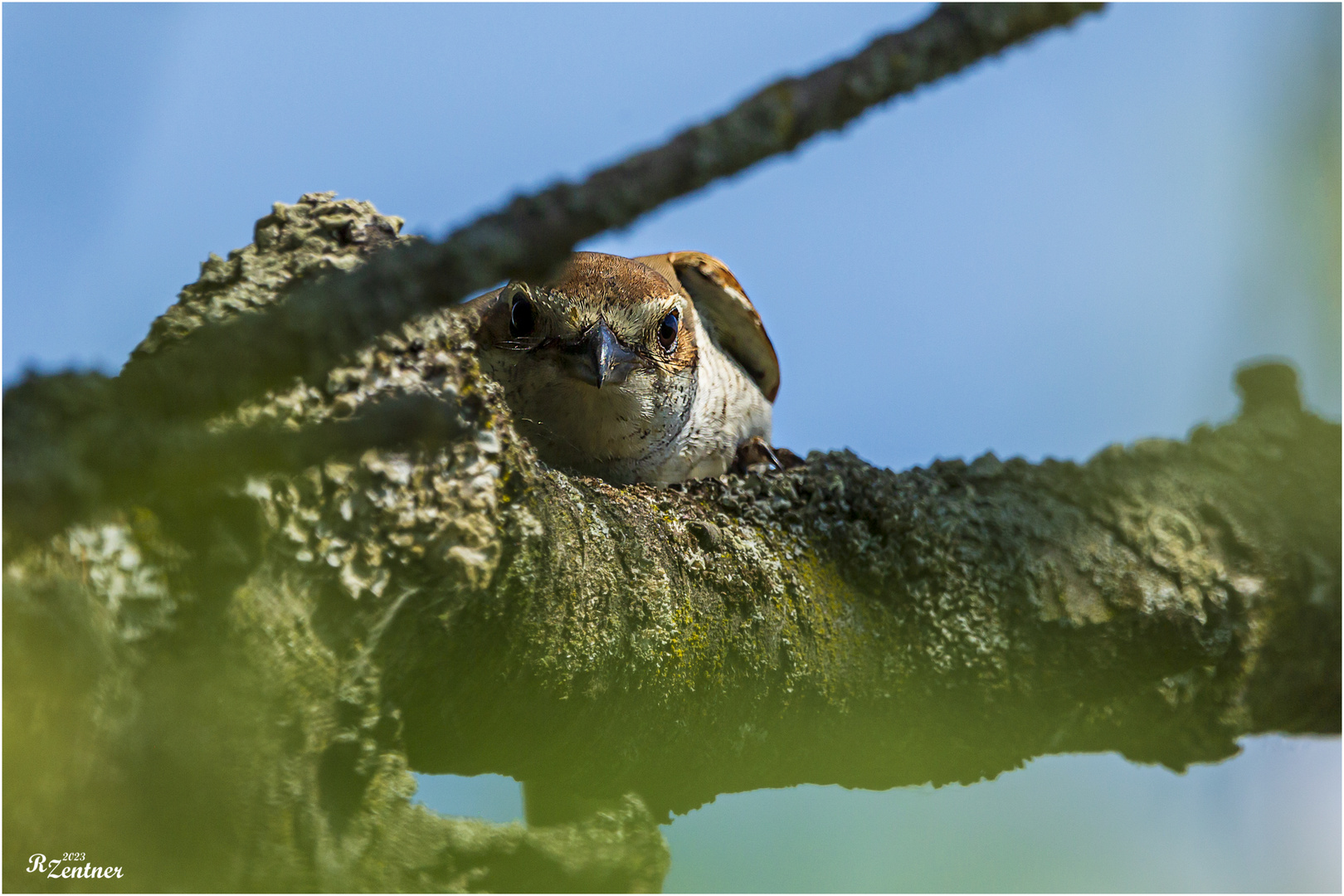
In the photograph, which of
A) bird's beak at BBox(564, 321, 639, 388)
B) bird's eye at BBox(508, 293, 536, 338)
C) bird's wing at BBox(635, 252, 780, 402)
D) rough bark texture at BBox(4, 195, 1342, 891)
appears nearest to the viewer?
rough bark texture at BBox(4, 195, 1342, 891)

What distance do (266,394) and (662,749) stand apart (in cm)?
117

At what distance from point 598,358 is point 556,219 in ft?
8.30

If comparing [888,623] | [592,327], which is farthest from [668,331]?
[888,623]

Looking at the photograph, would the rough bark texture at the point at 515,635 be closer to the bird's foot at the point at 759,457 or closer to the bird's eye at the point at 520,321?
the bird's foot at the point at 759,457

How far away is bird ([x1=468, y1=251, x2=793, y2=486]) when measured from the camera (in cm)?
377

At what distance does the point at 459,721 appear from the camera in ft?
6.00

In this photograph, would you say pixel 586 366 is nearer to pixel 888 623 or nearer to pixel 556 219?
pixel 888 623

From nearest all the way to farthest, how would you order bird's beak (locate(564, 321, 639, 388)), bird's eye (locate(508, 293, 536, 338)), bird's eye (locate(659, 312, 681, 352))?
bird's beak (locate(564, 321, 639, 388))
bird's eye (locate(508, 293, 536, 338))
bird's eye (locate(659, 312, 681, 352))

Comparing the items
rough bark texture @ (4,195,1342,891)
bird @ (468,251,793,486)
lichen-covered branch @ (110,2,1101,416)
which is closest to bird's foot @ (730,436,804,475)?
bird @ (468,251,793,486)

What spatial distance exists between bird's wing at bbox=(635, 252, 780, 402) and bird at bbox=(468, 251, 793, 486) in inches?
16.6

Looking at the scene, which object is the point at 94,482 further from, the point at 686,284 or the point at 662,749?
the point at 686,284

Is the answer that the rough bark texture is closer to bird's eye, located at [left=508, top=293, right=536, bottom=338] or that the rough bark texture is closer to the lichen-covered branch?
the lichen-covered branch

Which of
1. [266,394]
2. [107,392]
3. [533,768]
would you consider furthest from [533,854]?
[107,392]

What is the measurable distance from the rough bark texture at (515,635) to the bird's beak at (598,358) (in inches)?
43.9
